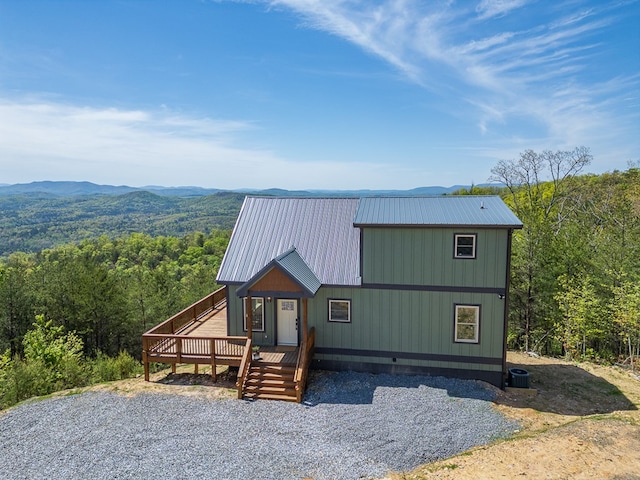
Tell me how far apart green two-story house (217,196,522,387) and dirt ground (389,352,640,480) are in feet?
5.47

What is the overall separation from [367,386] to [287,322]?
3.39 meters

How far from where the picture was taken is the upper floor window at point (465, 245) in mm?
12266

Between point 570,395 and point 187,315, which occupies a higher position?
point 187,315

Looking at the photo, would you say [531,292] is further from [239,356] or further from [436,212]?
[239,356]

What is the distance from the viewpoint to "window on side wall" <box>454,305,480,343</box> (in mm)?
12438

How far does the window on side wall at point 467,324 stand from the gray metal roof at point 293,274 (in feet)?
15.2

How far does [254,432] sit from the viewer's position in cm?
955

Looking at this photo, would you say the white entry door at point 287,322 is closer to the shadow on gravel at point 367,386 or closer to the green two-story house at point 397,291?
the green two-story house at point 397,291

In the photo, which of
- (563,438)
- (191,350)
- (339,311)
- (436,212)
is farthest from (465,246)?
(191,350)

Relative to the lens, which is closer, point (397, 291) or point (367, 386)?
point (367, 386)

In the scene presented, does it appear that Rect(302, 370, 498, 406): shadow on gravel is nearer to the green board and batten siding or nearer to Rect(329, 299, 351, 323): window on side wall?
Rect(329, 299, 351, 323): window on side wall

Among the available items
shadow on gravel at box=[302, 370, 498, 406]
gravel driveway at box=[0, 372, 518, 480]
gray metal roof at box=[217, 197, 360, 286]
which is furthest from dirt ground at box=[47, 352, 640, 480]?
gray metal roof at box=[217, 197, 360, 286]

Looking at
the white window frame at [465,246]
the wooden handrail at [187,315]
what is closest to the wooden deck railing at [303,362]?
the wooden handrail at [187,315]

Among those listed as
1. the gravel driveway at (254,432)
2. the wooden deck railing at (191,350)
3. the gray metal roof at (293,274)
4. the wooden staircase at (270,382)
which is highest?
the gray metal roof at (293,274)
